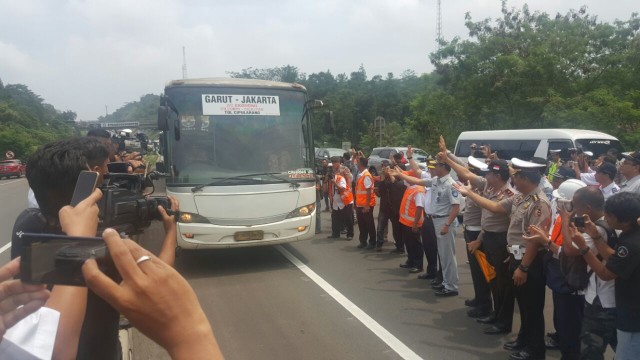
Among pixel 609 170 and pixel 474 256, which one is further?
pixel 609 170

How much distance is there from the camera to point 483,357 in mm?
4457

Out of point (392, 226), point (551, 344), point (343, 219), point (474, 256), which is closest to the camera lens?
point (551, 344)

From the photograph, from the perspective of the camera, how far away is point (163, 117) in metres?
7.13

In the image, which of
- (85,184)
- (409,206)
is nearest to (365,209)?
(409,206)

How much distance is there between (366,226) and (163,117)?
420 centimetres

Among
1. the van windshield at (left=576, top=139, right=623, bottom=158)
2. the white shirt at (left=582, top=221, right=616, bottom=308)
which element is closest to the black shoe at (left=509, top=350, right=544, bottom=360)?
the white shirt at (left=582, top=221, right=616, bottom=308)

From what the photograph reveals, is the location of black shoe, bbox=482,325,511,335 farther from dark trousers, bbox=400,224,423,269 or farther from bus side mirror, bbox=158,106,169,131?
bus side mirror, bbox=158,106,169,131

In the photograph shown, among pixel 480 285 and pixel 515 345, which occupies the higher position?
pixel 480 285

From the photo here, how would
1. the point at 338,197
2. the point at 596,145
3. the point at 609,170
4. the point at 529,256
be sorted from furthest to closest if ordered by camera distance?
the point at 596,145 < the point at 338,197 < the point at 609,170 < the point at 529,256

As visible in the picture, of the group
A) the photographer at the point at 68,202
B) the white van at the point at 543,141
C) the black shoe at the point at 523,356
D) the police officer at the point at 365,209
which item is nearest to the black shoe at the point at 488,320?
the black shoe at the point at 523,356

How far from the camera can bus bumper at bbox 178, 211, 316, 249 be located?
23.1ft

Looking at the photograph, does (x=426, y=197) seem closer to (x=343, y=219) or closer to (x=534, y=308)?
(x=534, y=308)

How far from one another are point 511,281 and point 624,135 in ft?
49.7

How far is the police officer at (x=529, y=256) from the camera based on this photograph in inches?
171
